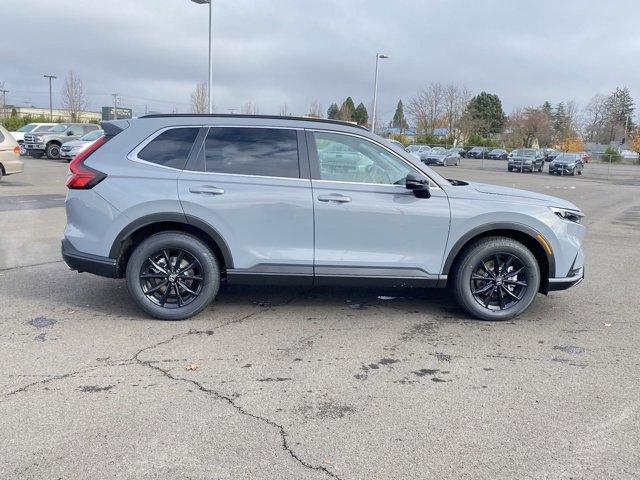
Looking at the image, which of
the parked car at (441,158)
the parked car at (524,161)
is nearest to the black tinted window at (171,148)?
the parked car at (524,161)

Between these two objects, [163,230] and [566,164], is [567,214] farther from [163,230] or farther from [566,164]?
[566,164]

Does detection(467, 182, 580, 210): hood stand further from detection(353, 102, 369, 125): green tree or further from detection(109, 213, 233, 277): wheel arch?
detection(353, 102, 369, 125): green tree

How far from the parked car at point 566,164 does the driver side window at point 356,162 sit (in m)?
37.2

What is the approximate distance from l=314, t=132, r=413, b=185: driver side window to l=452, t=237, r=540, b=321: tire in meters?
0.99

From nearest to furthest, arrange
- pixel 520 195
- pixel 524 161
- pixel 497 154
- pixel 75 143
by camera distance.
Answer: pixel 520 195
pixel 75 143
pixel 524 161
pixel 497 154

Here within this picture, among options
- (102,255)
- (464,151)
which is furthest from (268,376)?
(464,151)

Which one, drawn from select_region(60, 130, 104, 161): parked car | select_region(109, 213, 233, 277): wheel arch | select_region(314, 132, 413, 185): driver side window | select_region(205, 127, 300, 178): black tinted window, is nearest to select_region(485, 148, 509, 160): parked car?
select_region(60, 130, 104, 161): parked car

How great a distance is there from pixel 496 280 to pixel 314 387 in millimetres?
2281

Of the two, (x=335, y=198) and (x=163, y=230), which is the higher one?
(x=335, y=198)

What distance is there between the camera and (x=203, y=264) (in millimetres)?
4980

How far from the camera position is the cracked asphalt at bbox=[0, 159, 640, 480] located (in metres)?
2.99

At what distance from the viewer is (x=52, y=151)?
27.2 metres

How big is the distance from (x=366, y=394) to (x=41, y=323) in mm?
3082

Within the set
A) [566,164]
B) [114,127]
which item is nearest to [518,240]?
[114,127]
